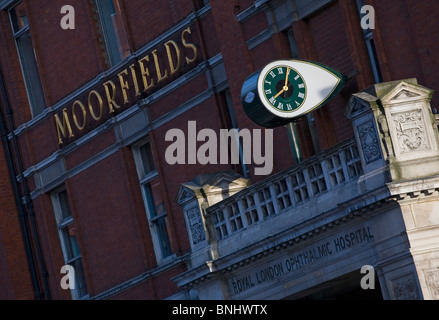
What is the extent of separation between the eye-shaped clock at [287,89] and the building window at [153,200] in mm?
7993

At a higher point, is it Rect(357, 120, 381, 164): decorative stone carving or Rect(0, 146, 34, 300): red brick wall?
Rect(0, 146, 34, 300): red brick wall

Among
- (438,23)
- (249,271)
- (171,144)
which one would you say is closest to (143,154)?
(171,144)

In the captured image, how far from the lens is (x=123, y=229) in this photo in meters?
29.3

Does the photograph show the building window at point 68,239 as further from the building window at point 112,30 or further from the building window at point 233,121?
the building window at point 233,121

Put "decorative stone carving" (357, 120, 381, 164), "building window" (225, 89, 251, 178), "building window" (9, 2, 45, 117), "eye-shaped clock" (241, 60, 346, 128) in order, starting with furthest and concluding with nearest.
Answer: "building window" (9, 2, 45, 117)
"building window" (225, 89, 251, 178)
"eye-shaped clock" (241, 60, 346, 128)
"decorative stone carving" (357, 120, 381, 164)

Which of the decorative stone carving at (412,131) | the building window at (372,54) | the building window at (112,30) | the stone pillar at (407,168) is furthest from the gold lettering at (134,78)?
the decorative stone carving at (412,131)

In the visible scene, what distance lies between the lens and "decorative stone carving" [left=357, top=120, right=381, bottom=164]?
58.3 feet

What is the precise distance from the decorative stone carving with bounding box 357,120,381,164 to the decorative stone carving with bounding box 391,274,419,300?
178cm

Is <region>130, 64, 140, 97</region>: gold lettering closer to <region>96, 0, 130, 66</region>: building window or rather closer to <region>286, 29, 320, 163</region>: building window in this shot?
<region>96, 0, 130, 66</region>: building window

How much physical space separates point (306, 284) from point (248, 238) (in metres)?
1.54

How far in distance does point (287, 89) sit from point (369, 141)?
9.24ft

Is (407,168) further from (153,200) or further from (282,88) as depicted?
(153,200)

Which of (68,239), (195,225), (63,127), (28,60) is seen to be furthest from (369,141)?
(28,60)

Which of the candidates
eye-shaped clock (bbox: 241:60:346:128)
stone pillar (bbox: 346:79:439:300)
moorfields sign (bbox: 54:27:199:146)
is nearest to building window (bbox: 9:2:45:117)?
moorfields sign (bbox: 54:27:199:146)
